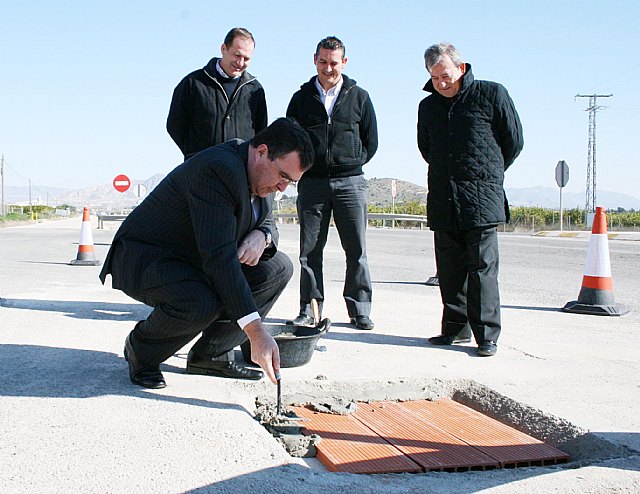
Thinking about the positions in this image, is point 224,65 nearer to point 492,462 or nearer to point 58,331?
point 58,331

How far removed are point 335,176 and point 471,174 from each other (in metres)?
1.22

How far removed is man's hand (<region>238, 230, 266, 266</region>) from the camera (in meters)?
3.90

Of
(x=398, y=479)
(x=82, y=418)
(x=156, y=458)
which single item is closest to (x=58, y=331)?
(x=82, y=418)

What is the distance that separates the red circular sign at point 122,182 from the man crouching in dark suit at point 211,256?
24.5 m

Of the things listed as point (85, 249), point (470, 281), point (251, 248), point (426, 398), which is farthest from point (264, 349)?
point (85, 249)

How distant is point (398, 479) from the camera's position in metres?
3.01

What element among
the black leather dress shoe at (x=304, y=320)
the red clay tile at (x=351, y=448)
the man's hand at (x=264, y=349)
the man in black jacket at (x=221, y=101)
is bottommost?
the red clay tile at (x=351, y=448)

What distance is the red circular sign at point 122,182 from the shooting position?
27828 millimetres

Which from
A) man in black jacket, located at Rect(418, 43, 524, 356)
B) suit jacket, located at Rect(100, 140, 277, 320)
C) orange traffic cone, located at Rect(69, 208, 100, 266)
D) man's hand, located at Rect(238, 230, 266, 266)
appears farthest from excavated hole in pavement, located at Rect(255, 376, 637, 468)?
orange traffic cone, located at Rect(69, 208, 100, 266)

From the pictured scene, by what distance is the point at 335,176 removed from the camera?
20.2ft

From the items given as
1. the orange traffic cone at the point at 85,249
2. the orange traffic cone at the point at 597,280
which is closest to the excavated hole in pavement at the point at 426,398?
the orange traffic cone at the point at 597,280

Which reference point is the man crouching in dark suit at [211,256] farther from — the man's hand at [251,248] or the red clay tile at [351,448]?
the red clay tile at [351,448]

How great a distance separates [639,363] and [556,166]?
2444cm

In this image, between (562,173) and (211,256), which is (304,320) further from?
(562,173)
